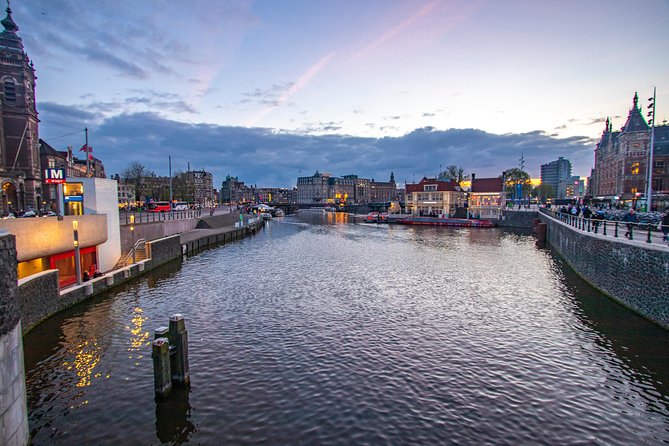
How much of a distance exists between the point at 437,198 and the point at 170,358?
10873 centimetres

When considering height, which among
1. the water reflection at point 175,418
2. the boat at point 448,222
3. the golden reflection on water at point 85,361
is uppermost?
the boat at point 448,222

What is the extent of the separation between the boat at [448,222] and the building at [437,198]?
4744mm

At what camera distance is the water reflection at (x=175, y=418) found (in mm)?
11586

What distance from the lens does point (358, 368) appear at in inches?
635

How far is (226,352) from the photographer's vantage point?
17.8 meters

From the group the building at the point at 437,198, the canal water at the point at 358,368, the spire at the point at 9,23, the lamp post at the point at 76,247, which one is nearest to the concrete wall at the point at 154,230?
the canal water at the point at 358,368

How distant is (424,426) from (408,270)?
26.8 meters

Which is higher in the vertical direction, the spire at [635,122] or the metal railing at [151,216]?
the spire at [635,122]

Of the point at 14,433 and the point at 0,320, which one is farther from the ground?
the point at 0,320

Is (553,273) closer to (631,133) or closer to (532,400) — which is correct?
(532,400)

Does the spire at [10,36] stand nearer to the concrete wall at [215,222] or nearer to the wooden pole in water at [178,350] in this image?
the concrete wall at [215,222]

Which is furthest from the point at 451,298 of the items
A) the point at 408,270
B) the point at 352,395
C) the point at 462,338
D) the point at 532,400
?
the point at 352,395

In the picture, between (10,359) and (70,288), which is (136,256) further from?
(10,359)

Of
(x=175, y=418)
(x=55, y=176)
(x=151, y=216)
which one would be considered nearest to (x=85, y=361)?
(x=175, y=418)
